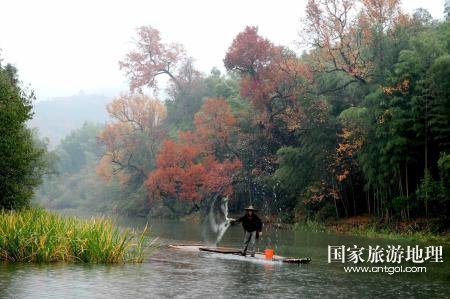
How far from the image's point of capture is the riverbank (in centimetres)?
3272

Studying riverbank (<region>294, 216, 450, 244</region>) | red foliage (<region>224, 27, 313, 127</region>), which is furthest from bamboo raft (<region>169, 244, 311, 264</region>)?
red foliage (<region>224, 27, 313, 127</region>)

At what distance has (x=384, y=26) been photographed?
41.3 metres

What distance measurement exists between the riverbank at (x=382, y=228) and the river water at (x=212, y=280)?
10180mm

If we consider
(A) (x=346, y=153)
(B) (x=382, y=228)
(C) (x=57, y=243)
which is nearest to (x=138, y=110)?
(A) (x=346, y=153)

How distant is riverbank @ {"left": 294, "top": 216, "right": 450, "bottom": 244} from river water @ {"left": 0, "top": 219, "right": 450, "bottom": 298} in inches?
401

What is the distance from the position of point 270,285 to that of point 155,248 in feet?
35.5

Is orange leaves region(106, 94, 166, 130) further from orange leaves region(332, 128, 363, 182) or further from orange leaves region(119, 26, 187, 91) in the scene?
orange leaves region(332, 128, 363, 182)

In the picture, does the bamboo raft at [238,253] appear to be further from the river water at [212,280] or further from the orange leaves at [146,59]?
the orange leaves at [146,59]

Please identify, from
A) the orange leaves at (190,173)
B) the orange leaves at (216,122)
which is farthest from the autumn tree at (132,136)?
the orange leaves at (216,122)

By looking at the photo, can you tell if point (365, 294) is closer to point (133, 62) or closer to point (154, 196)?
point (154, 196)

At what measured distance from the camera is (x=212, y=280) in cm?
1717

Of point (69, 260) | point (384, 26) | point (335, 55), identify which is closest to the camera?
point (69, 260)

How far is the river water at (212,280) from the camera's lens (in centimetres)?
1459

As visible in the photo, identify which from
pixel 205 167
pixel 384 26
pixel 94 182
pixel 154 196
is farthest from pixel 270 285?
pixel 94 182
